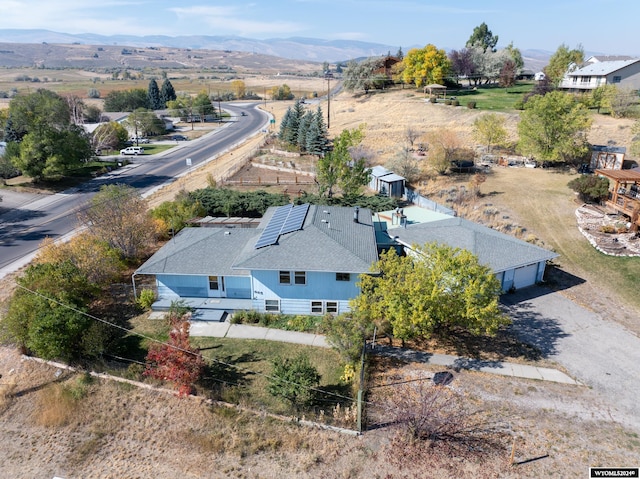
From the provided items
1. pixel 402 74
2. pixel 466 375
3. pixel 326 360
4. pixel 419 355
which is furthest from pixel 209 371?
pixel 402 74

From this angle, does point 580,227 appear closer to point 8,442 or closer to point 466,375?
point 466,375

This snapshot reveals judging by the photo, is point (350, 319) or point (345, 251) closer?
point (350, 319)

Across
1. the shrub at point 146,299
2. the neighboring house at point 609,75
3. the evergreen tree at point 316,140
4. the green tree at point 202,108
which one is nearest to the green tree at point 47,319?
the shrub at point 146,299

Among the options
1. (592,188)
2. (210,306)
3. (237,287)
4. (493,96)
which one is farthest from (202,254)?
(493,96)

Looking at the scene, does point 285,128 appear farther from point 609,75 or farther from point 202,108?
point 609,75

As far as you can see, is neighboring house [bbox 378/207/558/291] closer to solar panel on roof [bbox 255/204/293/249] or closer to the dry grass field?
the dry grass field
